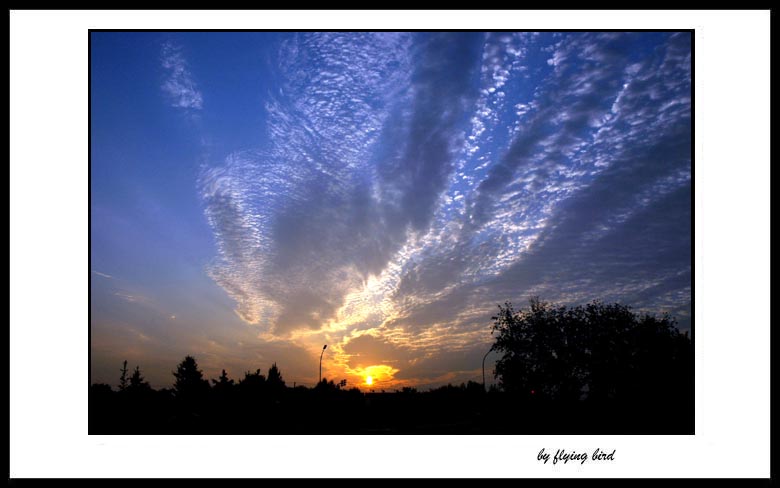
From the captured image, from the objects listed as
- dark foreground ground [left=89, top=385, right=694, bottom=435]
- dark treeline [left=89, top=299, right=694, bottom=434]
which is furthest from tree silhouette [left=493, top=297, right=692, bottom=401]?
dark foreground ground [left=89, top=385, right=694, bottom=435]

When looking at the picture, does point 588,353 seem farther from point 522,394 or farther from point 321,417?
point 321,417

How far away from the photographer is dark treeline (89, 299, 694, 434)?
39.4 ft

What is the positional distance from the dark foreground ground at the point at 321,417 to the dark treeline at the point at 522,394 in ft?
0.20

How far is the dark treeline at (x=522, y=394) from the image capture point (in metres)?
12.0

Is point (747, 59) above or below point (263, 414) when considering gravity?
above

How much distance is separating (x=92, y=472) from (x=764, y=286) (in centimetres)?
980

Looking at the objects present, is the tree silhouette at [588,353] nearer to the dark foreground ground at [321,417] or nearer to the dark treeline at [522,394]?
the dark treeline at [522,394]

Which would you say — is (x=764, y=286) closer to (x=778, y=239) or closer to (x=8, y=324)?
(x=778, y=239)

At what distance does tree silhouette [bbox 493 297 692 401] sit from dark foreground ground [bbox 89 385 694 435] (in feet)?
21.2

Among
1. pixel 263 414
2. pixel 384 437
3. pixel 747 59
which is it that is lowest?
pixel 263 414

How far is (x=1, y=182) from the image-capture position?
6.34 metres

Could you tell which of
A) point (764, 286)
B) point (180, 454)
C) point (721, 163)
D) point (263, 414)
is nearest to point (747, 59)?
point (721, 163)

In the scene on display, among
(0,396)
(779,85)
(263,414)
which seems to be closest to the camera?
(0,396)

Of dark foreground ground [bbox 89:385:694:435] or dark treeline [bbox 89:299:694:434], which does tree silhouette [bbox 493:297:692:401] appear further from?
dark foreground ground [bbox 89:385:694:435]
